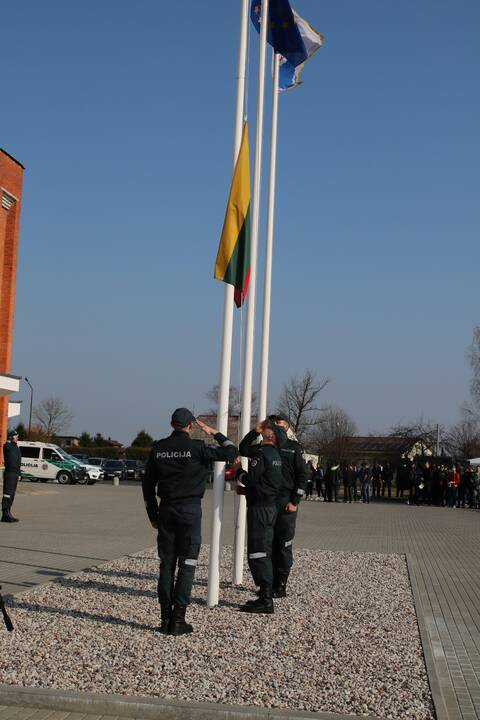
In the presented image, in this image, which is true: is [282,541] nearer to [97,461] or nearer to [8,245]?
[8,245]

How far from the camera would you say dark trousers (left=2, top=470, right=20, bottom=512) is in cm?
1856

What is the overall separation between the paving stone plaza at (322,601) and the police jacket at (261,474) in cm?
118

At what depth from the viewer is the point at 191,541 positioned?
7742 millimetres

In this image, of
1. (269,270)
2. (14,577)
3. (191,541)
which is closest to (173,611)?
(191,541)

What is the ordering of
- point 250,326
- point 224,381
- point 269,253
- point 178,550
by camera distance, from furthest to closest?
point 269,253, point 250,326, point 224,381, point 178,550

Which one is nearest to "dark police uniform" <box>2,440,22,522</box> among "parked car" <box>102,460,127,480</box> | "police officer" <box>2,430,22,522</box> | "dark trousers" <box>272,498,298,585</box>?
"police officer" <box>2,430,22,522</box>

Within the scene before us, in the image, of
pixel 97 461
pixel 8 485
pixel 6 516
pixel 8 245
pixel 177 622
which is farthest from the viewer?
pixel 97 461

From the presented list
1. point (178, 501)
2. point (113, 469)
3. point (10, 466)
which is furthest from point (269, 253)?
point (113, 469)

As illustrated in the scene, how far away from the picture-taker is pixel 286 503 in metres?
10.0

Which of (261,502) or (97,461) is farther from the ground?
(261,502)

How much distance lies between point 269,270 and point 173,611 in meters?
6.41

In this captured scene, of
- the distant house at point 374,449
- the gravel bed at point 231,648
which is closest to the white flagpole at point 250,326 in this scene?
the gravel bed at point 231,648

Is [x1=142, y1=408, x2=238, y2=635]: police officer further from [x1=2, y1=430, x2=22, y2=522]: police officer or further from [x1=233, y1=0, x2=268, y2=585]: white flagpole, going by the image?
[x1=2, y1=430, x2=22, y2=522]: police officer

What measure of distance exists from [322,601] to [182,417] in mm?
3154
